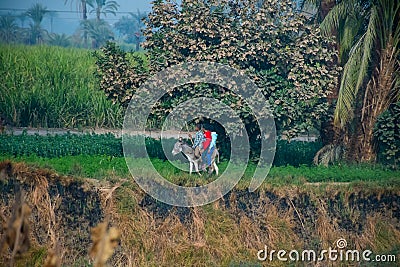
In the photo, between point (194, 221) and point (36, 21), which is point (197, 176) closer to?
point (194, 221)

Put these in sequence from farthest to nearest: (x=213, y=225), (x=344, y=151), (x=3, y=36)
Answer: (x=3, y=36), (x=344, y=151), (x=213, y=225)

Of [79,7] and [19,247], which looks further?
[79,7]

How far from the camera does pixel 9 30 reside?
505 inches

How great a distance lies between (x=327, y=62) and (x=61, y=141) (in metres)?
3.69

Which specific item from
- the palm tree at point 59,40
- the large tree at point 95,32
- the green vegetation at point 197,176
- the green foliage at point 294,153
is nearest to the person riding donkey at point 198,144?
the green vegetation at point 197,176

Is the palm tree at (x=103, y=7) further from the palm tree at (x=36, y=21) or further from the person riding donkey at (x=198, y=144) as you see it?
the person riding donkey at (x=198, y=144)

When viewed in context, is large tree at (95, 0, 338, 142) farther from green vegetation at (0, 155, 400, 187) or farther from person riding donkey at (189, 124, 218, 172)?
green vegetation at (0, 155, 400, 187)

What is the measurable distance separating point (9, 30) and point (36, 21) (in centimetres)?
94

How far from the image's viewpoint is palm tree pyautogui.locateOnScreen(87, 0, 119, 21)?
13984 mm

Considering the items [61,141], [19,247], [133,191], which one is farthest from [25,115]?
[19,247]

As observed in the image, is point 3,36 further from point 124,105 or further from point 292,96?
point 292,96

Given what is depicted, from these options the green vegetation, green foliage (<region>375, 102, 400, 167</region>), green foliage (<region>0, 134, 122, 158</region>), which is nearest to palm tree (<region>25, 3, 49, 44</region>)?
green foliage (<region>0, 134, 122, 158</region>)

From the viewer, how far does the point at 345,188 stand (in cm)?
754

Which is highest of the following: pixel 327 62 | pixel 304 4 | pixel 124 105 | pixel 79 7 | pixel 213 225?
pixel 79 7
